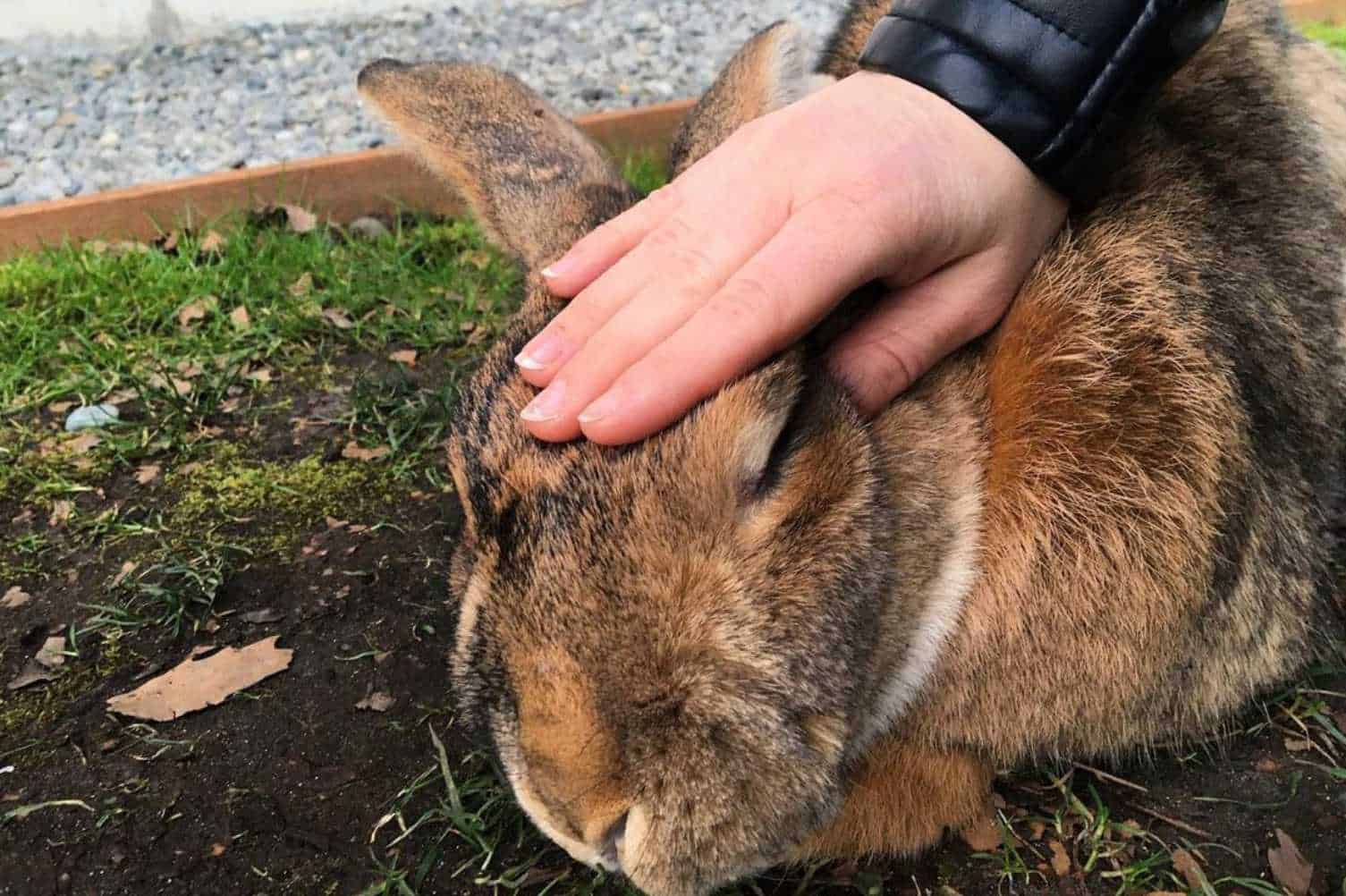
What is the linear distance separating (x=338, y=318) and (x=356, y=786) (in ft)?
6.84

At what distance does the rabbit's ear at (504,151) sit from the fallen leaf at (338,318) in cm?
139

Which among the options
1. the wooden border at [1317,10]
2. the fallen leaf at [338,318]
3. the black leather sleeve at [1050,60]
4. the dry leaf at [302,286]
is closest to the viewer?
the black leather sleeve at [1050,60]

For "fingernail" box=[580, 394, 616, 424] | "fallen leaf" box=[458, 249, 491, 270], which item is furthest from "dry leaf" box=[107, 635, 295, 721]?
"fallen leaf" box=[458, 249, 491, 270]

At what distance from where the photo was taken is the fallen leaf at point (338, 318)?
3.78 metres

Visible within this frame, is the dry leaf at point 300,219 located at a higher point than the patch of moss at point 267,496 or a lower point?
lower

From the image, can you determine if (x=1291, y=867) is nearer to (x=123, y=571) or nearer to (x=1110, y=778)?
(x=1110, y=778)

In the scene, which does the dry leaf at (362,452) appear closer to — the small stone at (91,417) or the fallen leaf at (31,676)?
the small stone at (91,417)

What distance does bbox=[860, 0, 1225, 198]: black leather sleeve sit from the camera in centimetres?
178

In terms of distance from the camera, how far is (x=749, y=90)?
86.2 inches

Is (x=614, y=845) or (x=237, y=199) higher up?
(x=614, y=845)

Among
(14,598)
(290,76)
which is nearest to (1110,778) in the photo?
(14,598)

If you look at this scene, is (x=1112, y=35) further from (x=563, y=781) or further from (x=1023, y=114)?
(x=563, y=781)

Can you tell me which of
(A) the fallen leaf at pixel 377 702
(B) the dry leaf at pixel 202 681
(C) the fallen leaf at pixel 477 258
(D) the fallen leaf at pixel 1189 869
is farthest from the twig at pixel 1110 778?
(C) the fallen leaf at pixel 477 258

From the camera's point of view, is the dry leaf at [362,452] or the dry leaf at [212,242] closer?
the dry leaf at [362,452]
